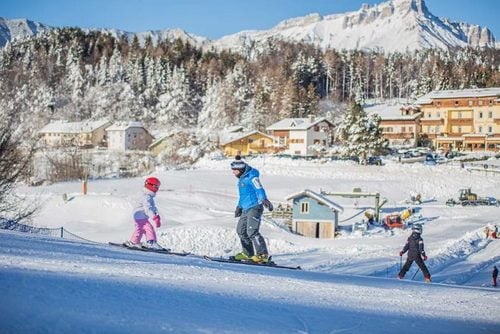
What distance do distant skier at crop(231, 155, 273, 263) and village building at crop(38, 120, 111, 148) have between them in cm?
7619

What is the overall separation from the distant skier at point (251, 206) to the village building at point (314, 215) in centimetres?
2363

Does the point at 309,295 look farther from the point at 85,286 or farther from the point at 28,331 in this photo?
the point at 28,331

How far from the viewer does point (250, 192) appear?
25.4 feet

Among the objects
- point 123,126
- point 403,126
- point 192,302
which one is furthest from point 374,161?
point 192,302

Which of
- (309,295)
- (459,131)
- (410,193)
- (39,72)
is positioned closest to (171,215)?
(410,193)

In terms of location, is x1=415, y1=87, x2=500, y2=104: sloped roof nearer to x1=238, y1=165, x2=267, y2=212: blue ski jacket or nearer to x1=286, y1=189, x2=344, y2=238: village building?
x1=286, y1=189, x2=344, y2=238: village building

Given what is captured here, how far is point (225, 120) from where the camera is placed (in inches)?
3445

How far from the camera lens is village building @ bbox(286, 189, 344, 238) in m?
31.4

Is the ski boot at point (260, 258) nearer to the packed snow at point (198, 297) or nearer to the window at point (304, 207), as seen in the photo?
the packed snow at point (198, 297)

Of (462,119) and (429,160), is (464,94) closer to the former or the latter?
(462,119)

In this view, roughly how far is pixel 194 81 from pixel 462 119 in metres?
56.0

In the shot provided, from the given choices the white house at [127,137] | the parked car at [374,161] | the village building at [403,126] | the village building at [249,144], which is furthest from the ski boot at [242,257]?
the white house at [127,137]

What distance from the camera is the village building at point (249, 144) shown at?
2645 inches

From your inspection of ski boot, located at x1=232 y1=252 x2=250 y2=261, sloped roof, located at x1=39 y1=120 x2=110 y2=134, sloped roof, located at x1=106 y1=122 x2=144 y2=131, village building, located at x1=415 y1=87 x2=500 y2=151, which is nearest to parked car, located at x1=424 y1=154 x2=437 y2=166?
village building, located at x1=415 y1=87 x2=500 y2=151
